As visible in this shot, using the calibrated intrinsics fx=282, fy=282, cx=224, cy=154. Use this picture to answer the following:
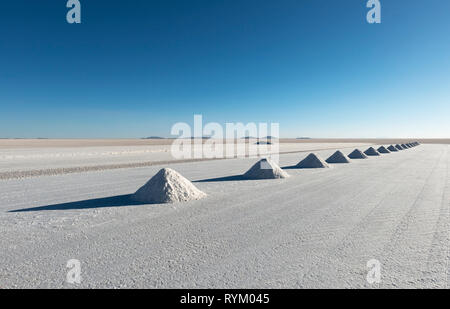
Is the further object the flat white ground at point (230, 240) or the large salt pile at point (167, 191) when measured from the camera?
the large salt pile at point (167, 191)

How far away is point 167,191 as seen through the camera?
281 inches

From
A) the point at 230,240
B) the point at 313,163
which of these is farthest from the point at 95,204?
the point at 313,163

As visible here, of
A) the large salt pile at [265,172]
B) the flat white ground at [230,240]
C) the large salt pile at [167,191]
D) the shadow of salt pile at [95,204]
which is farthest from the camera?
the large salt pile at [265,172]

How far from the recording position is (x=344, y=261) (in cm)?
347

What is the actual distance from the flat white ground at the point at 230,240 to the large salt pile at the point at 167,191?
1.33ft

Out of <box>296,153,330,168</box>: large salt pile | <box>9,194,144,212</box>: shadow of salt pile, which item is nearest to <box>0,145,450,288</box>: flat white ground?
<box>9,194,144,212</box>: shadow of salt pile

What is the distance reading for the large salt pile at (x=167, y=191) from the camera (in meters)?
7.06

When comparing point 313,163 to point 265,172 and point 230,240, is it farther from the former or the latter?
point 230,240

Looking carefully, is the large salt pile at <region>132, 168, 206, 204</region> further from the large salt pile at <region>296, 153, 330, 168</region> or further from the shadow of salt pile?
the large salt pile at <region>296, 153, 330, 168</region>

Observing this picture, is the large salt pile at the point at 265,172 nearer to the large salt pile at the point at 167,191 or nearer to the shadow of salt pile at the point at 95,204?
the large salt pile at the point at 167,191

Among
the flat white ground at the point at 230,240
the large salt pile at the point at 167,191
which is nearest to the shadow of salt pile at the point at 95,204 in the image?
the flat white ground at the point at 230,240
